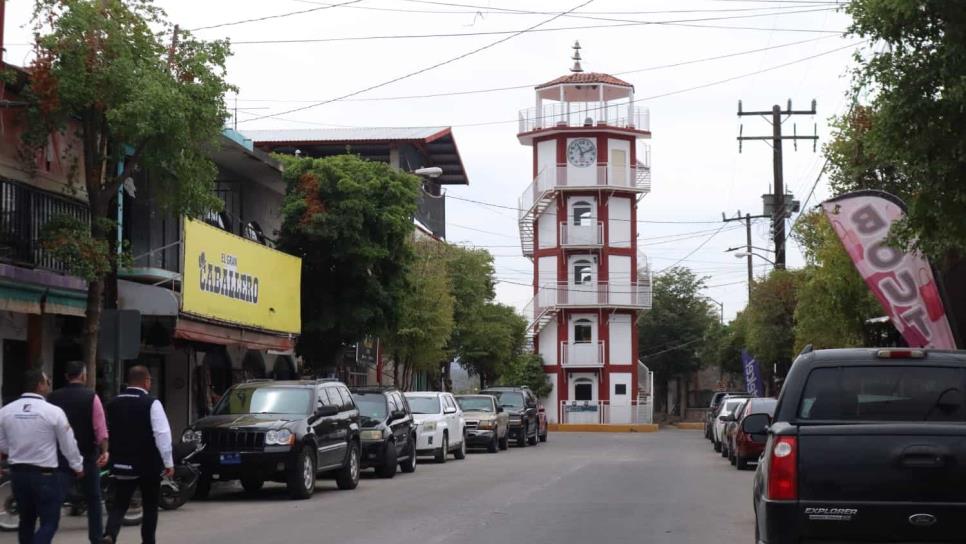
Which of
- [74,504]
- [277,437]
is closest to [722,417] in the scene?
[277,437]

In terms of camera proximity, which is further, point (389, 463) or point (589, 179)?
point (589, 179)

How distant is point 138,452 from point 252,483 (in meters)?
8.62

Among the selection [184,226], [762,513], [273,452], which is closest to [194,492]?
[273,452]

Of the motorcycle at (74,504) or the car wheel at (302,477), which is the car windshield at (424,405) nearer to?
the car wheel at (302,477)

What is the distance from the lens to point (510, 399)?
1738 inches

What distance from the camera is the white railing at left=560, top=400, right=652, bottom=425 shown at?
240ft

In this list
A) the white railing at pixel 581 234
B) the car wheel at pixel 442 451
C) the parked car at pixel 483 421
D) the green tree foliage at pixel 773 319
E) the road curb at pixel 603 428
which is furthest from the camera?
the white railing at pixel 581 234

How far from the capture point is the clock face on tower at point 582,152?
7300 cm

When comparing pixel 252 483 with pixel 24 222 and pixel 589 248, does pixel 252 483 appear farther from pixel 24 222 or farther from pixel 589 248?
pixel 589 248

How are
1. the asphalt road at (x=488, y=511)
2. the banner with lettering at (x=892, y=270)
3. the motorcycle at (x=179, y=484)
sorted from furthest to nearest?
the banner with lettering at (x=892, y=270) < the motorcycle at (x=179, y=484) < the asphalt road at (x=488, y=511)

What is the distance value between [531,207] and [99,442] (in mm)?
61569

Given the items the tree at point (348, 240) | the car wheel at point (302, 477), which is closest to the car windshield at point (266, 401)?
the car wheel at point (302, 477)

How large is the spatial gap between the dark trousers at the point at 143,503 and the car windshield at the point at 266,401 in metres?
8.14

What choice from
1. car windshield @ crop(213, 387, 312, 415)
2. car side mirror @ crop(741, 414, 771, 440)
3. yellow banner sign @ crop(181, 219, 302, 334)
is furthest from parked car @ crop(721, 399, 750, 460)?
car side mirror @ crop(741, 414, 771, 440)
